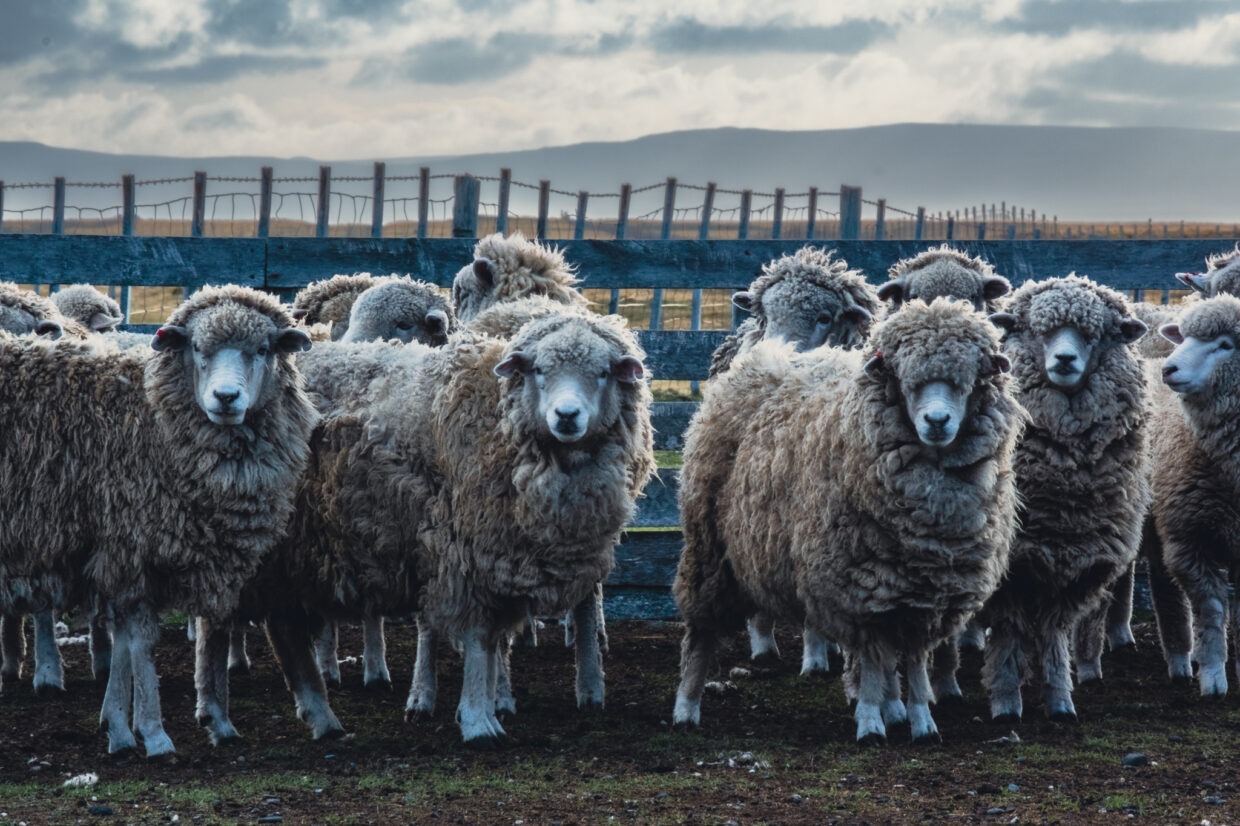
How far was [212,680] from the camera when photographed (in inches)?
241

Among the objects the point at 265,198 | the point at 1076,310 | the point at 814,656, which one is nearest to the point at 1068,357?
the point at 1076,310

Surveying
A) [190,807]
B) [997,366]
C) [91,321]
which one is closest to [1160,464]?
[997,366]

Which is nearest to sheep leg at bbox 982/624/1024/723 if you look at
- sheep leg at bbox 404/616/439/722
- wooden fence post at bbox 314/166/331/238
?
sheep leg at bbox 404/616/439/722

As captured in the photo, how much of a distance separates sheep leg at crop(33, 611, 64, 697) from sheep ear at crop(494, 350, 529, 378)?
284cm

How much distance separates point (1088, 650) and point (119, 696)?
4.78 m

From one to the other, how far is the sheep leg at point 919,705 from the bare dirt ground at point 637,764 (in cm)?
10

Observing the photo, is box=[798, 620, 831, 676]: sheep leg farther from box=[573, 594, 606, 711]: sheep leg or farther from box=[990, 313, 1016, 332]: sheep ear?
box=[990, 313, 1016, 332]: sheep ear

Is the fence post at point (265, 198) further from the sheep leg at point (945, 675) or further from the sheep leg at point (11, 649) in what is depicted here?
the sheep leg at point (945, 675)

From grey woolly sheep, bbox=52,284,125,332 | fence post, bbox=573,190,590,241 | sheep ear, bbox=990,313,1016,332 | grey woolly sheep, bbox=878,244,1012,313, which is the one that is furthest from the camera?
fence post, bbox=573,190,590,241

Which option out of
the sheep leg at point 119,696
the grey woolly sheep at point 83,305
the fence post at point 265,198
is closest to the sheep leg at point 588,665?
the sheep leg at point 119,696

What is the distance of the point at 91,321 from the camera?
945 cm

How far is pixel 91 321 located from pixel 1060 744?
22.8 ft

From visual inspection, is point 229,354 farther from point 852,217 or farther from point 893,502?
point 852,217

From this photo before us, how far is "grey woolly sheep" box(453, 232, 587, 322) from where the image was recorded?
8.27 m
